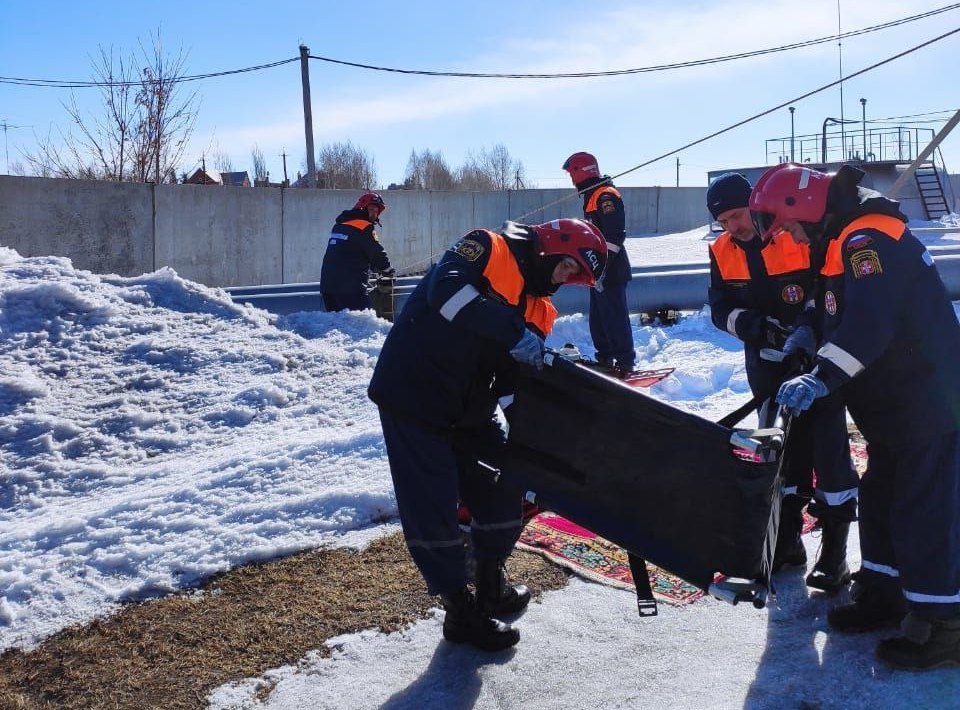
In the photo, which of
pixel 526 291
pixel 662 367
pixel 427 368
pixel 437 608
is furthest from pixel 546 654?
pixel 662 367

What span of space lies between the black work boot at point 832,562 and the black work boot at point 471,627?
1.37 meters

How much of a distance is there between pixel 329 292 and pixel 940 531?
23.0 ft

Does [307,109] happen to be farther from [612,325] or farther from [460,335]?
[460,335]

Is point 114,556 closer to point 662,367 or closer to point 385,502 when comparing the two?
point 385,502

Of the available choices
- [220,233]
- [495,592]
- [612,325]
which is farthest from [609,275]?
[220,233]

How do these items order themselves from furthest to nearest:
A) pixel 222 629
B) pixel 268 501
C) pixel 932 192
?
pixel 932 192, pixel 268 501, pixel 222 629

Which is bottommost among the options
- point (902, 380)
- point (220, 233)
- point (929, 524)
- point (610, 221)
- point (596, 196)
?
point (929, 524)

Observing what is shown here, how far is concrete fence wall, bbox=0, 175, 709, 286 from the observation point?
1401 cm

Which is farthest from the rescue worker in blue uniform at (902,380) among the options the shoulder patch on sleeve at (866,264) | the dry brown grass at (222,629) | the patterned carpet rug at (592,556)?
the dry brown grass at (222,629)

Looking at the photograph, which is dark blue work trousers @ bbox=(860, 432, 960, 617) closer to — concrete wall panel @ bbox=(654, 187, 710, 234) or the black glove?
the black glove

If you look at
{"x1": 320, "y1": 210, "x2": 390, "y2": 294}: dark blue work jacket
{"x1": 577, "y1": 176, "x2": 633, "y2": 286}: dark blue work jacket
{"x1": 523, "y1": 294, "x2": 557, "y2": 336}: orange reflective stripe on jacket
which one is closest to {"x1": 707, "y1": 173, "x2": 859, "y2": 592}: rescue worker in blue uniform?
{"x1": 523, "y1": 294, "x2": 557, "y2": 336}: orange reflective stripe on jacket

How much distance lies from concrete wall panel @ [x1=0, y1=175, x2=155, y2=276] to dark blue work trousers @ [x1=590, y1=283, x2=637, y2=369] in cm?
962

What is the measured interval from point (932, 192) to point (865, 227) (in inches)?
1083

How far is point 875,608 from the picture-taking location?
3535mm
